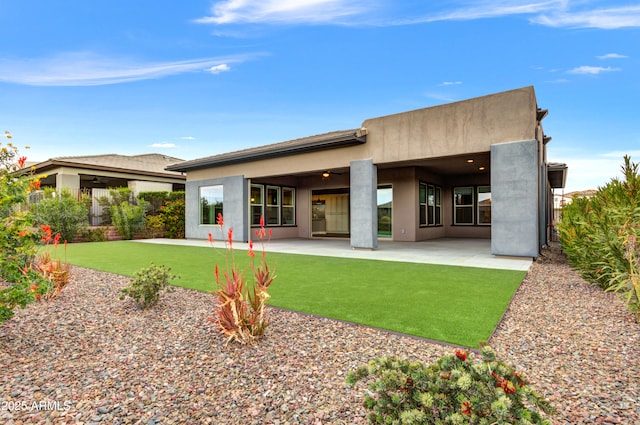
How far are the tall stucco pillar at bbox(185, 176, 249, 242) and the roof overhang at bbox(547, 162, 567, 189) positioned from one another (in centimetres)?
1289

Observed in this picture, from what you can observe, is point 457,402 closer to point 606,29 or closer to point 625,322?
point 625,322

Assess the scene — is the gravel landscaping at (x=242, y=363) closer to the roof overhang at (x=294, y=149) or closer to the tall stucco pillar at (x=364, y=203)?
the tall stucco pillar at (x=364, y=203)

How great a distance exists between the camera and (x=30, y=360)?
277cm

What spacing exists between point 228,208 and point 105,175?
9157mm

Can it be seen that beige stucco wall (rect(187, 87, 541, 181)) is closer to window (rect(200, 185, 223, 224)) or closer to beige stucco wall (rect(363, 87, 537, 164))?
beige stucco wall (rect(363, 87, 537, 164))

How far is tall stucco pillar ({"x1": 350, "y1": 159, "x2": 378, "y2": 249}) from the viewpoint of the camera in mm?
10328

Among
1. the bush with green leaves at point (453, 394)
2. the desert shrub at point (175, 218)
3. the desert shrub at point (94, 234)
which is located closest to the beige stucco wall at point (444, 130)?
the bush with green leaves at point (453, 394)

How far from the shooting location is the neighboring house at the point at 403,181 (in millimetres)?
8086

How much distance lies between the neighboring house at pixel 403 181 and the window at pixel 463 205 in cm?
5

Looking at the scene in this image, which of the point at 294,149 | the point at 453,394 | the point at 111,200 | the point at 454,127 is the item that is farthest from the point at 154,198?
the point at 453,394

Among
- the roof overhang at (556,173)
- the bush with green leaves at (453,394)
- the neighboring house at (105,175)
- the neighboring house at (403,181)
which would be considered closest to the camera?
the bush with green leaves at (453,394)

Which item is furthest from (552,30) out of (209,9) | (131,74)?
(131,74)

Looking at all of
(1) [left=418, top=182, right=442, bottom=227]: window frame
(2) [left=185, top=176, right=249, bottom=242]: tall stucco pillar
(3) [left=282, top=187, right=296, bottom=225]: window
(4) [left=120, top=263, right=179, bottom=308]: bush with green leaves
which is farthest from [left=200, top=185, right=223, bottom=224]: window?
(4) [left=120, top=263, right=179, bottom=308]: bush with green leaves

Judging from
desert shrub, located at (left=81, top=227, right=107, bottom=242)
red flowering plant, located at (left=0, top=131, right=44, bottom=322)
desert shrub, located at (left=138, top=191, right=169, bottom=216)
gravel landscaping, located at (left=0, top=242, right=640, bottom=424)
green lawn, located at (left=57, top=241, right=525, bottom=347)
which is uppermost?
desert shrub, located at (left=138, top=191, right=169, bottom=216)
